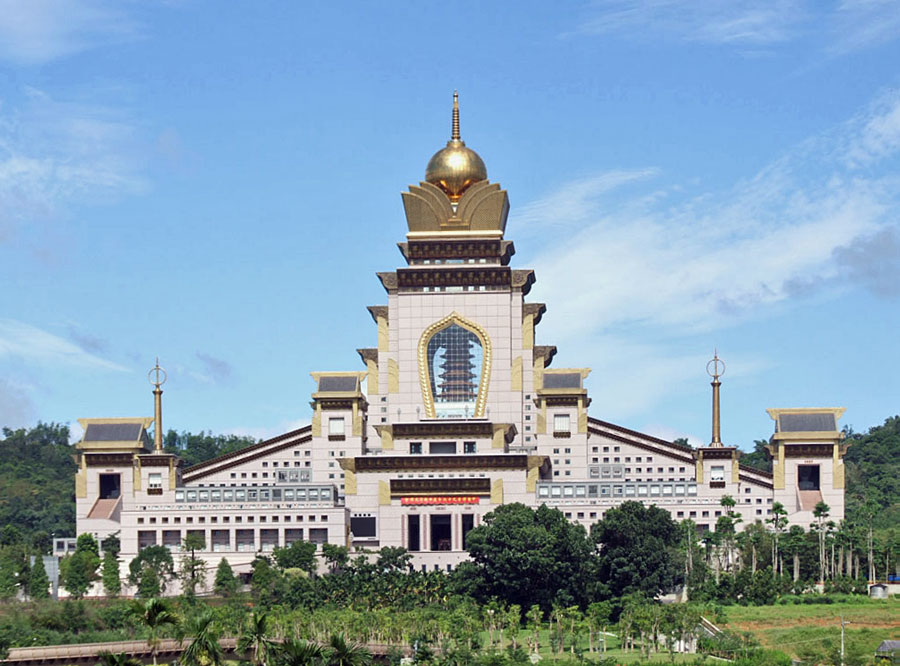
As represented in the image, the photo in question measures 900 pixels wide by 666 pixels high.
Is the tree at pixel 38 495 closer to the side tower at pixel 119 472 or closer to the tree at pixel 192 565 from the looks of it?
the side tower at pixel 119 472

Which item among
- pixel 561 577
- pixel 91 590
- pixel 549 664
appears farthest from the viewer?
pixel 91 590

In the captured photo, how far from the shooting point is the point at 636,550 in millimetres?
113688

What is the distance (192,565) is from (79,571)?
7.70m

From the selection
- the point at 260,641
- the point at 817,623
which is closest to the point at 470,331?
the point at 817,623

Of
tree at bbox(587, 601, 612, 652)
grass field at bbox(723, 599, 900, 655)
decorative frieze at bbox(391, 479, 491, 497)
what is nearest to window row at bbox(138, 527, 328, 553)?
decorative frieze at bbox(391, 479, 491, 497)

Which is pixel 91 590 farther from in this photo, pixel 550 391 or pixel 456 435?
pixel 550 391

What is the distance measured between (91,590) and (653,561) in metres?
40.8

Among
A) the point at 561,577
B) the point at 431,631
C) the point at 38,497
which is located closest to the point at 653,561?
the point at 561,577

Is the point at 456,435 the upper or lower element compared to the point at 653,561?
upper

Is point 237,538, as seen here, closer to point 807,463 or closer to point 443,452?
point 443,452

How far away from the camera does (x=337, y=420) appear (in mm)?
142625

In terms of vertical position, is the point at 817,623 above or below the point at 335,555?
below

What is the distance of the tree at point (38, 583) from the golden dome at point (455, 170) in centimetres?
4500

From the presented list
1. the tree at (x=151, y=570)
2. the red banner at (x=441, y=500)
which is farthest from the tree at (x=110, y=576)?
the red banner at (x=441, y=500)
